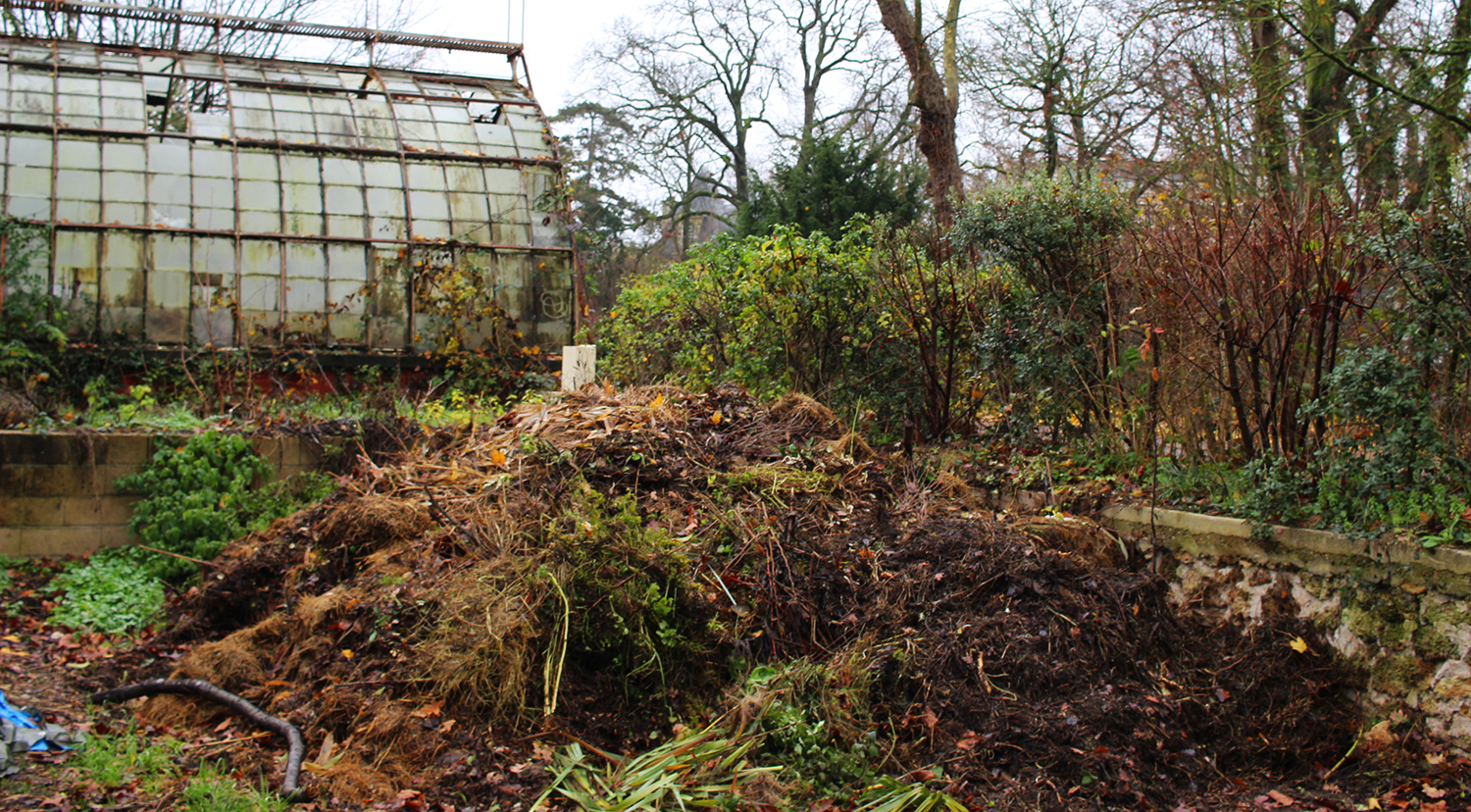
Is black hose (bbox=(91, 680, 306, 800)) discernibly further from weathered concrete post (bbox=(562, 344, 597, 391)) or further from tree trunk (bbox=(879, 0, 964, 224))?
tree trunk (bbox=(879, 0, 964, 224))

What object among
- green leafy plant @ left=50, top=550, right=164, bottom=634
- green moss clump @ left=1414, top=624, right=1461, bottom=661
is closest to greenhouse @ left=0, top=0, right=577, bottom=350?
green leafy plant @ left=50, top=550, right=164, bottom=634

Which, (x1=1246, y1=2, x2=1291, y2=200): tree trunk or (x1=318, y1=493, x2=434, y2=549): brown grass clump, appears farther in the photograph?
(x1=1246, y1=2, x2=1291, y2=200): tree trunk

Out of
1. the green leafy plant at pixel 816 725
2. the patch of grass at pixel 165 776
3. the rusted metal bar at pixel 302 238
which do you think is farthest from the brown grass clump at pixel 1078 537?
the rusted metal bar at pixel 302 238

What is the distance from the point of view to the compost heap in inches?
168

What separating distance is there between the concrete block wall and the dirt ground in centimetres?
113

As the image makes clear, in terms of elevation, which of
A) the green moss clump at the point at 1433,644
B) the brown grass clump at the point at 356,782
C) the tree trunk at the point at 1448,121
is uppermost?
the tree trunk at the point at 1448,121

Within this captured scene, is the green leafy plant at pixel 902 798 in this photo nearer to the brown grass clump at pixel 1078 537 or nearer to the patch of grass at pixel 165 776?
the brown grass clump at pixel 1078 537

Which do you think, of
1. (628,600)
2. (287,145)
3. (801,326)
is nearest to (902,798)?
(628,600)

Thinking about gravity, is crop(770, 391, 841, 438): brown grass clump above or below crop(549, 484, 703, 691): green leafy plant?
above

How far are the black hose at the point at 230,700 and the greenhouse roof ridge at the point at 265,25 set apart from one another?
9.98m

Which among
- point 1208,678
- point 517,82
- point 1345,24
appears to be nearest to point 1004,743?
point 1208,678

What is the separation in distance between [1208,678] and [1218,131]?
1012cm

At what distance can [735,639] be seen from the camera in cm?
479

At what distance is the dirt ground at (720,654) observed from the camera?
4145 millimetres
